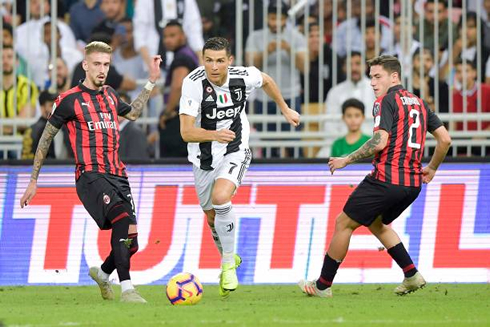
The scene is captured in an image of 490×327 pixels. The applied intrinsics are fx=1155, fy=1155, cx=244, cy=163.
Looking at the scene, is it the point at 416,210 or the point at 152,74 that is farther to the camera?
the point at 416,210

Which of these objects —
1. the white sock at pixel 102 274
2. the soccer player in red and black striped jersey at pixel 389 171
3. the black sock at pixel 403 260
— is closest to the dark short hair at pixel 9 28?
the white sock at pixel 102 274

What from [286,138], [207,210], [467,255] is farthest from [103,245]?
[467,255]

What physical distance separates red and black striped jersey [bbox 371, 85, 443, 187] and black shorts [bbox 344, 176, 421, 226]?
0.19 feet

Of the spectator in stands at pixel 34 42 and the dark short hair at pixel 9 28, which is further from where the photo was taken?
the spectator in stands at pixel 34 42

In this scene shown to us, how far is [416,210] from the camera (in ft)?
38.9

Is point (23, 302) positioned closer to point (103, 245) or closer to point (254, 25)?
point (103, 245)

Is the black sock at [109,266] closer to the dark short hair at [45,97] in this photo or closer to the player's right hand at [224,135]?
the player's right hand at [224,135]

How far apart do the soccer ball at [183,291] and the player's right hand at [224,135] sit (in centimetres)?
124

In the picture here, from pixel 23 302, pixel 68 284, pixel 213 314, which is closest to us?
pixel 213 314

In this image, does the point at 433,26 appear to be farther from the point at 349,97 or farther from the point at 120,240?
the point at 120,240

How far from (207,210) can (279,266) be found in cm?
150

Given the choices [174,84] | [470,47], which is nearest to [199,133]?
[174,84]

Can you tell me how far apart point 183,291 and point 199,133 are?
1.41 metres

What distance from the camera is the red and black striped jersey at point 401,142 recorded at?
389 inches
